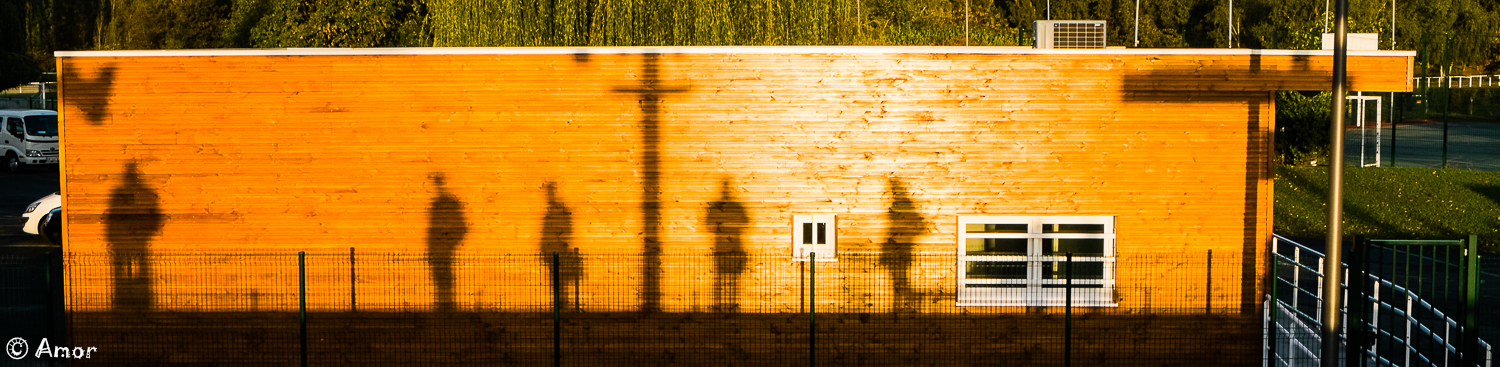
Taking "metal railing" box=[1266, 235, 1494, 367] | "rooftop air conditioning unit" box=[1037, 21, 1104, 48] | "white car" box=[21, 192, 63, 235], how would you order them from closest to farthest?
"metal railing" box=[1266, 235, 1494, 367] < "rooftop air conditioning unit" box=[1037, 21, 1104, 48] < "white car" box=[21, 192, 63, 235]

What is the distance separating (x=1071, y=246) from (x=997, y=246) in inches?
34.4

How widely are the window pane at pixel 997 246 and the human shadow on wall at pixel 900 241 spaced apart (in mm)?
592

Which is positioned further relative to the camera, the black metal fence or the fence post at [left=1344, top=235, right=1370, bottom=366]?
the black metal fence

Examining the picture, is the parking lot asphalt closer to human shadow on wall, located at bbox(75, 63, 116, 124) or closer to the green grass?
human shadow on wall, located at bbox(75, 63, 116, 124)

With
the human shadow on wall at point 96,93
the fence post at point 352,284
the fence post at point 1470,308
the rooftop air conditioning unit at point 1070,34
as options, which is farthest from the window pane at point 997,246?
the human shadow on wall at point 96,93

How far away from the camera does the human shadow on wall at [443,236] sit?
13781mm

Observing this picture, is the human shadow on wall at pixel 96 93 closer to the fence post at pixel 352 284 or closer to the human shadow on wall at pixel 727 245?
the fence post at pixel 352 284

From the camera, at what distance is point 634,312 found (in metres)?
13.9

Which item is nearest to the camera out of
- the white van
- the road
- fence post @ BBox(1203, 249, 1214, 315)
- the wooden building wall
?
the wooden building wall

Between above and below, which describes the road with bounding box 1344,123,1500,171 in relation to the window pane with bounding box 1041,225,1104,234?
above

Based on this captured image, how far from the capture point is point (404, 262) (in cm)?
1385

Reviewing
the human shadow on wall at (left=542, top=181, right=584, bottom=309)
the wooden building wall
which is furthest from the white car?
the human shadow on wall at (left=542, top=181, right=584, bottom=309)

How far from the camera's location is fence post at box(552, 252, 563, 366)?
41.8 ft

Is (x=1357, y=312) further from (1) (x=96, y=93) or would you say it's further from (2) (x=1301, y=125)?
(2) (x=1301, y=125)
